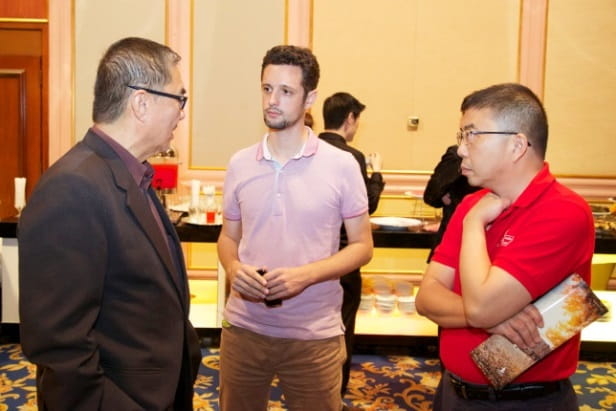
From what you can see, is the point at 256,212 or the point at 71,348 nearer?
the point at 71,348

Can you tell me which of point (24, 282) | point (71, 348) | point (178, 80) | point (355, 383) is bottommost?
point (355, 383)

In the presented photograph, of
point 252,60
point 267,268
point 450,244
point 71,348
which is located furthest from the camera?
point 252,60

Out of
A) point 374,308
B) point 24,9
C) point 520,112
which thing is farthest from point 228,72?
point 520,112

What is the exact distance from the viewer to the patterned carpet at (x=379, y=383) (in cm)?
363

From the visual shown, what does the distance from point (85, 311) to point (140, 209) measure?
0.27 m

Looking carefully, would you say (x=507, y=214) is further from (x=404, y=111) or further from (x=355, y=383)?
(x=404, y=111)

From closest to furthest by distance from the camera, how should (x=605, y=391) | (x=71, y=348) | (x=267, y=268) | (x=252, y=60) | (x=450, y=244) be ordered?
(x=71, y=348)
(x=450, y=244)
(x=267, y=268)
(x=605, y=391)
(x=252, y=60)

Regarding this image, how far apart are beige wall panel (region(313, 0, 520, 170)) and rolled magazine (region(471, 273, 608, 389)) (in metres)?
4.74

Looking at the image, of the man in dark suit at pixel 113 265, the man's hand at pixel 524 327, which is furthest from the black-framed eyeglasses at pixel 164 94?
the man's hand at pixel 524 327

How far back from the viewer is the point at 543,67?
6266mm

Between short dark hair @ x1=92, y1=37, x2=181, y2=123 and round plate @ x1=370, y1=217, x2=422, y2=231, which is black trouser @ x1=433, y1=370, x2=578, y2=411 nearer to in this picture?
short dark hair @ x1=92, y1=37, x2=181, y2=123

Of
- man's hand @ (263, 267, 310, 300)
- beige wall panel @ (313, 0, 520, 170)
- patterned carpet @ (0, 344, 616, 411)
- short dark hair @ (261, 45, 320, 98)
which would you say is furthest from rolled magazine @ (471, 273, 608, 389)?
beige wall panel @ (313, 0, 520, 170)

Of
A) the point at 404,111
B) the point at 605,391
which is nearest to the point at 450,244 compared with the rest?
the point at 605,391

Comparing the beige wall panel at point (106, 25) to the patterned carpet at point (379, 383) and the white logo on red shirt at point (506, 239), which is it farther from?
the white logo on red shirt at point (506, 239)
